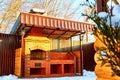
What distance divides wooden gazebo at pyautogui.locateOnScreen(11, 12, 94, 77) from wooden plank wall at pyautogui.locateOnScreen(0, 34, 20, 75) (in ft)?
1.46

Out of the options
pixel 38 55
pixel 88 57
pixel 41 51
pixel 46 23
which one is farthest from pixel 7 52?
pixel 88 57

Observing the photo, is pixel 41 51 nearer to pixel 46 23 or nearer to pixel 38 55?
A: pixel 38 55

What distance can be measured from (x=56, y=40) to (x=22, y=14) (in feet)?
11.5

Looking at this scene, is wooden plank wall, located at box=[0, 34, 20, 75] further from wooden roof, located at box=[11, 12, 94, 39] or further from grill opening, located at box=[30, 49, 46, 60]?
grill opening, located at box=[30, 49, 46, 60]

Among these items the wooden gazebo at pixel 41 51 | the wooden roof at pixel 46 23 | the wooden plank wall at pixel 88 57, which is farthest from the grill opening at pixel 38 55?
the wooden plank wall at pixel 88 57

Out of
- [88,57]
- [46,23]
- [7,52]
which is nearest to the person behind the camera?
[46,23]

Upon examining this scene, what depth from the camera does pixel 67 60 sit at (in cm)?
890

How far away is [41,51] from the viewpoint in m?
8.84

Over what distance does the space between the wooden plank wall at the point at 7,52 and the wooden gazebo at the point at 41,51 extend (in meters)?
0.44

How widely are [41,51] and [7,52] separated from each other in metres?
1.55

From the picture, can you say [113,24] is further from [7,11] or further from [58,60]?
[7,11]

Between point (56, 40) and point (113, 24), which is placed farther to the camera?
point (56, 40)

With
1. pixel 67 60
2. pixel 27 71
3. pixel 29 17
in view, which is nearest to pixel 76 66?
pixel 67 60

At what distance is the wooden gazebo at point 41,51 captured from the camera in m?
7.95
